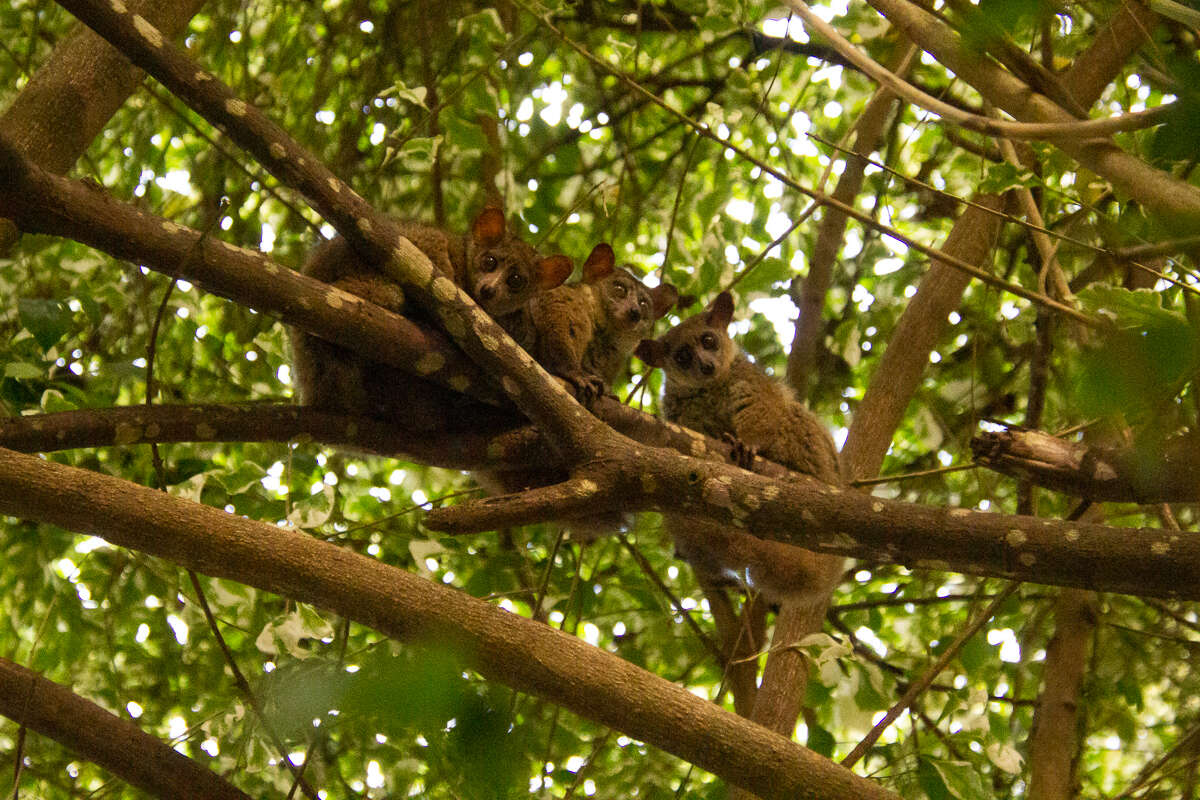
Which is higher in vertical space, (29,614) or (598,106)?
(598,106)

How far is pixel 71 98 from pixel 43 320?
2.36 feet

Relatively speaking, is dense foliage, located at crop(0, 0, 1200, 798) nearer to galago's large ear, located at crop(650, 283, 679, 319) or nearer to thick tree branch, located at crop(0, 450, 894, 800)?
galago's large ear, located at crop(650, 283, 679, 319)

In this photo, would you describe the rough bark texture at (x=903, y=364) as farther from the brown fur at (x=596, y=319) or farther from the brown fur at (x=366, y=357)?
the brown fur at (x=366, y=357)

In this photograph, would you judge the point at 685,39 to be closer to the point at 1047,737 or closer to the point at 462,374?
the point at 462,374

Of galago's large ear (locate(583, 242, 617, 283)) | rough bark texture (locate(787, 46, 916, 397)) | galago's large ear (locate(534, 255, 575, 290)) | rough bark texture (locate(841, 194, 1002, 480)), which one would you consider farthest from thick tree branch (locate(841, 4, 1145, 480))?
galago's large ear (locate(534, 255, 575, 290))

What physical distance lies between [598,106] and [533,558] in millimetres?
2190

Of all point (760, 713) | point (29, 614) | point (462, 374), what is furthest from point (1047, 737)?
point (29, 614)

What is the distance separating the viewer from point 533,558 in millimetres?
4820

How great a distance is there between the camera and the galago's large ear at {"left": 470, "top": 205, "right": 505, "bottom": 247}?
12.7 ft

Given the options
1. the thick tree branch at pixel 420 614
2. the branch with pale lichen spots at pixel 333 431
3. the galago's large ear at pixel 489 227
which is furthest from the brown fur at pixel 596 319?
the thick tree branch at pixel 420 614

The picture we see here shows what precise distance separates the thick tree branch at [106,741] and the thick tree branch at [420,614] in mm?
583

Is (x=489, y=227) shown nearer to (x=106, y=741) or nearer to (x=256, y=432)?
(x=256, y=432)

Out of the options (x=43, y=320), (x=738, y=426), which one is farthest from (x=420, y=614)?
(x=738, y=426)

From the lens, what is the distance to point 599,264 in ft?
13.2
